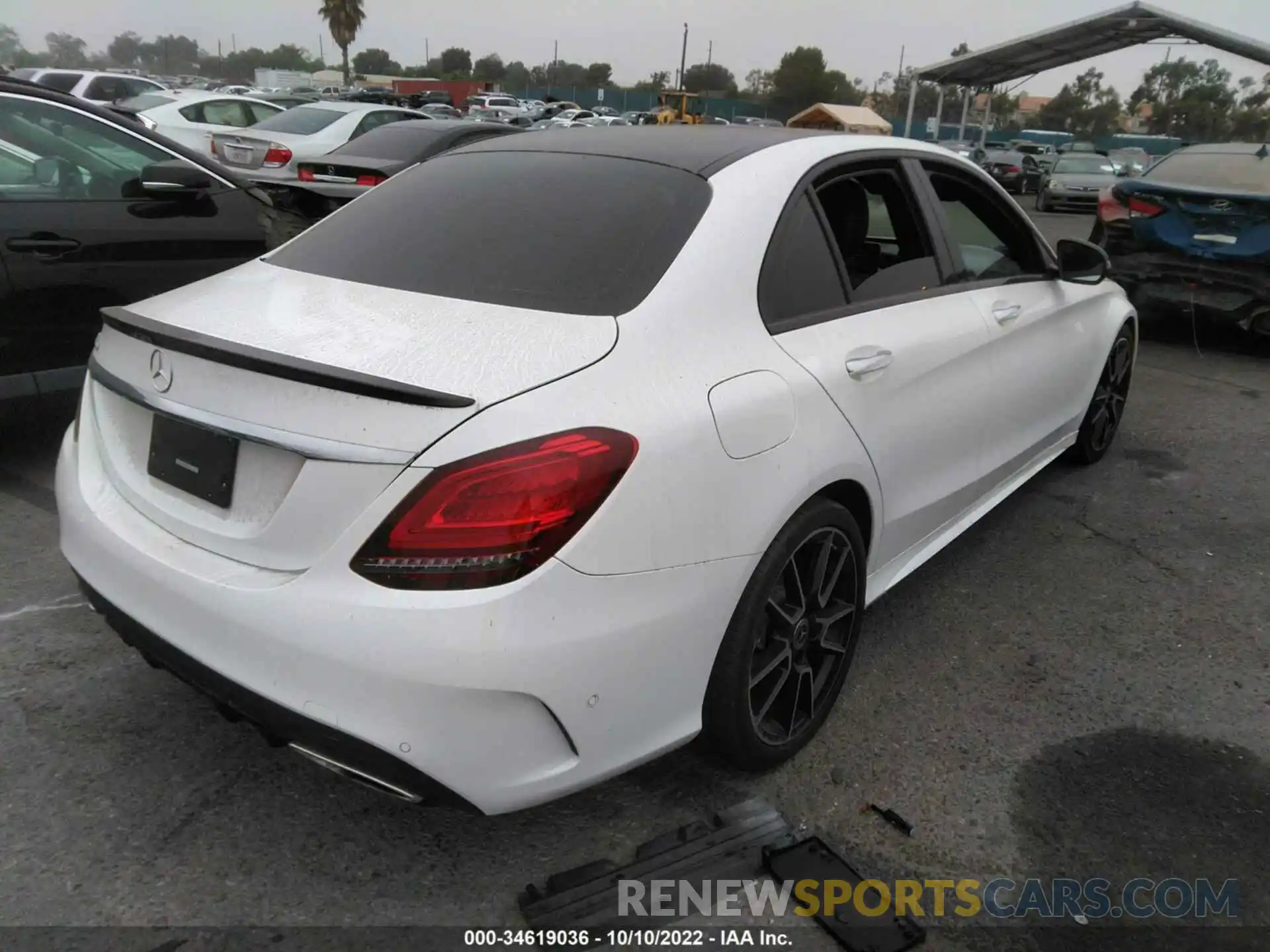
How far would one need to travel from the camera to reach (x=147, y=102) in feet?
55.7

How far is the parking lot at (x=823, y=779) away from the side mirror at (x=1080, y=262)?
Answer: 1.24 m

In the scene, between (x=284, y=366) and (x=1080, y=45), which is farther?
(x=1080, y=45)

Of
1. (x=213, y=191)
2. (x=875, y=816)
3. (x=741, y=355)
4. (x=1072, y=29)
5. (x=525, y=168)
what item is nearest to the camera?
(x=741, y=355)

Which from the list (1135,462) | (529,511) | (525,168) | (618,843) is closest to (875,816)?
(618,843)

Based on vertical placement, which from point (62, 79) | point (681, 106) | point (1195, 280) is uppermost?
point (681, 106)

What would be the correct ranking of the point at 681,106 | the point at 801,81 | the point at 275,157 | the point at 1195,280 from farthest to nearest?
the point at 801,81, the point at 681,106, the point at 275,157, the point at 1195,280

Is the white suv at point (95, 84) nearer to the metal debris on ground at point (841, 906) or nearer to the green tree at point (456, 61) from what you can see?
the metal debris on ground at point (841, 906)

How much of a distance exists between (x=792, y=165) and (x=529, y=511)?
4.74 ft

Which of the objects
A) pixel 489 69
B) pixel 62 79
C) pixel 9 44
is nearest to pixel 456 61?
pixel 489 69

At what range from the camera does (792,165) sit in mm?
2725

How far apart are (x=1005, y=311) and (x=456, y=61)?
358 feet

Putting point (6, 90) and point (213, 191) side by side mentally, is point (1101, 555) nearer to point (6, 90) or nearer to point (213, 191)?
point (213, 191)

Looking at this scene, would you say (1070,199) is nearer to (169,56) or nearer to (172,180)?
(172,180)

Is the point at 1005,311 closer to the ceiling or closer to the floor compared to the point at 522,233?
closer to the floor
